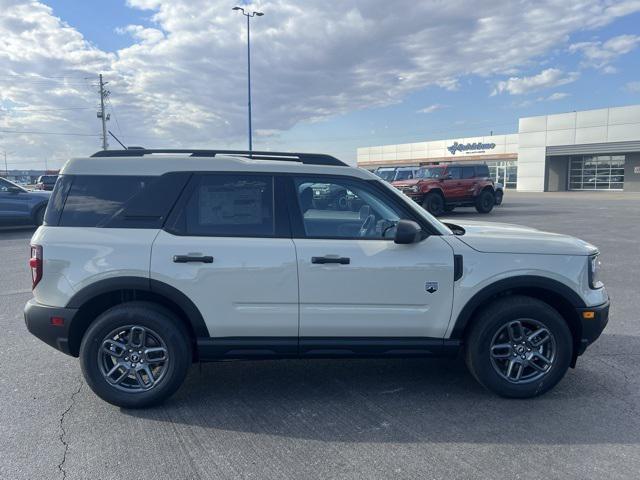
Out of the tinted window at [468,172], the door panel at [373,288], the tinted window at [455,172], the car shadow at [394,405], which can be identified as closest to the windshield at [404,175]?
the tinted window at [455,172]

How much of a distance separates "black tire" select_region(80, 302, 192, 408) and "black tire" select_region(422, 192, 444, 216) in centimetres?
1591

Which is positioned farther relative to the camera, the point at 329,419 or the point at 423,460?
the point at 329,419

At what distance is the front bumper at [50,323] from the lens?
3705 mm

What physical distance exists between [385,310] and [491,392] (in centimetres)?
112

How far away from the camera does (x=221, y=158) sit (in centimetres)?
392

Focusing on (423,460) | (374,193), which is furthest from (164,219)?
(423,460)

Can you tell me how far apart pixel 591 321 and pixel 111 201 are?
3764 mm

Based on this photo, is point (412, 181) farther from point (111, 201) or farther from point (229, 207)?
point (111, 201)

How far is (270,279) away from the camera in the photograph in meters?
3.68

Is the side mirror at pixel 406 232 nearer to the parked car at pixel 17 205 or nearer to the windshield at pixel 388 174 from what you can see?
the parked car at pixel 17 205

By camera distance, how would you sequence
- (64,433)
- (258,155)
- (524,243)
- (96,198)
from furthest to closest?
(258,155) → (524,243) → (96,198) → (64,433)

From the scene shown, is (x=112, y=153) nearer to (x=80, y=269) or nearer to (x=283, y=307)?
(x=80, y=269)

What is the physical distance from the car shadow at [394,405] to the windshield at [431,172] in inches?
602

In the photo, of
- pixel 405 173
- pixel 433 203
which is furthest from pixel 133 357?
pixel 405 173
